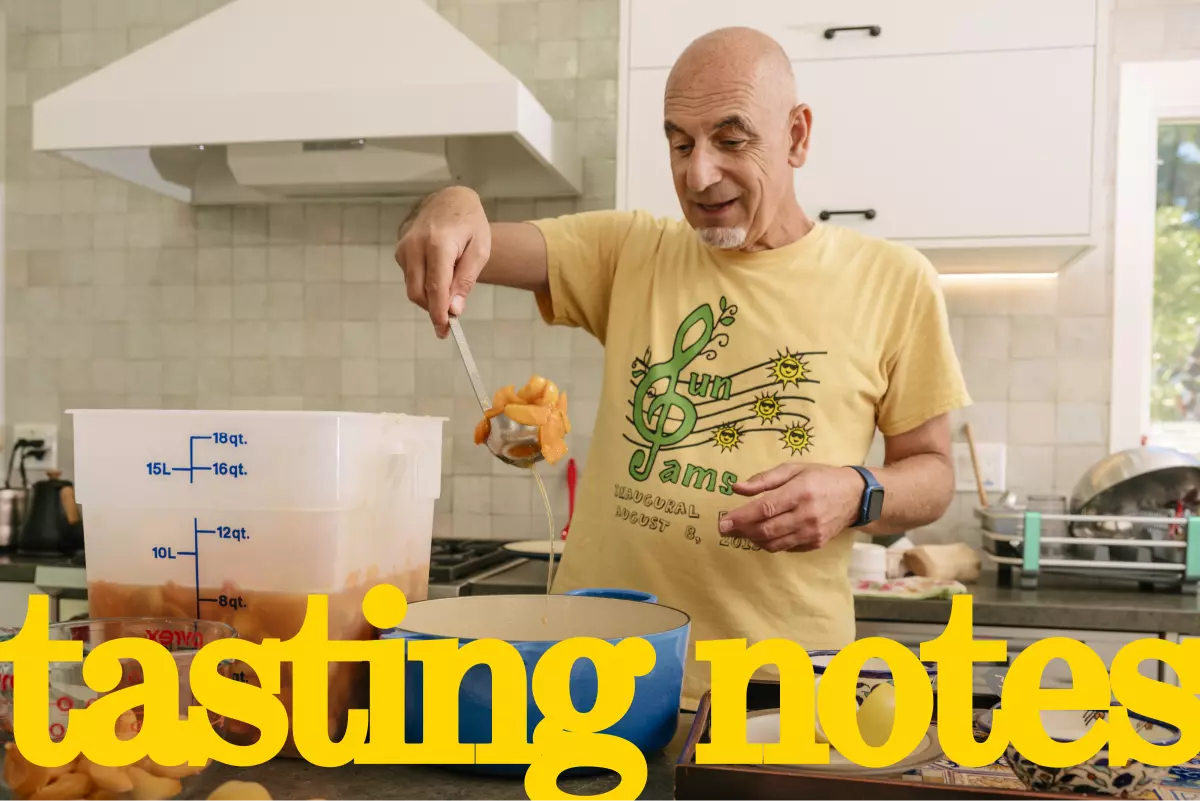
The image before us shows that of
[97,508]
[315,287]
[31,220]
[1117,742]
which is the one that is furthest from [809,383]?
[31,220]

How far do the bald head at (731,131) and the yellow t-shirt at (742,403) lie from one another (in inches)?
2.9

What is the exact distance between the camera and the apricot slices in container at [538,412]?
36.4 inches

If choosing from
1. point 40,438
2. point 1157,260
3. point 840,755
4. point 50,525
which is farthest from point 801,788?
point 40,438

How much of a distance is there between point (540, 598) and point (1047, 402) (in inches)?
73.1

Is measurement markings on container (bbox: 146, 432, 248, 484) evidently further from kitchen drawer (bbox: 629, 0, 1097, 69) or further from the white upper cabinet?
kitchen drawer (bbox: 629, 0, 1097, 69)

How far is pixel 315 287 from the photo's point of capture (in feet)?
8.64

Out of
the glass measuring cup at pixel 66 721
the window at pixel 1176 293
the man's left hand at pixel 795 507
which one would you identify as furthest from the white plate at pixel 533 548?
the glass measuring cup at pixel 66 721

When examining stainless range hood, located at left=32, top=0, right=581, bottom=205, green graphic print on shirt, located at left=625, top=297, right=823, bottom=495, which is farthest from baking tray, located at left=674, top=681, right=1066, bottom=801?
stainless range hood, located at left=32, top=0, right=581, bottom=205

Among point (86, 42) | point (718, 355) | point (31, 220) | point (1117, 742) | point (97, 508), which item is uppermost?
point (86, 42)

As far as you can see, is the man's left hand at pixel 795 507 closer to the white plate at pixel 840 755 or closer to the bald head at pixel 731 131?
the white plate at pixel 840 755

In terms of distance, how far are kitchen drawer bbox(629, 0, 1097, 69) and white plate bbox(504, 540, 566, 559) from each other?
106 cm

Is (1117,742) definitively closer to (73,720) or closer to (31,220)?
(73,720)

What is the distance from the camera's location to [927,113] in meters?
2.01

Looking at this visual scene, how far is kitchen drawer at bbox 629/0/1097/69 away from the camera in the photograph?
1.96 m
